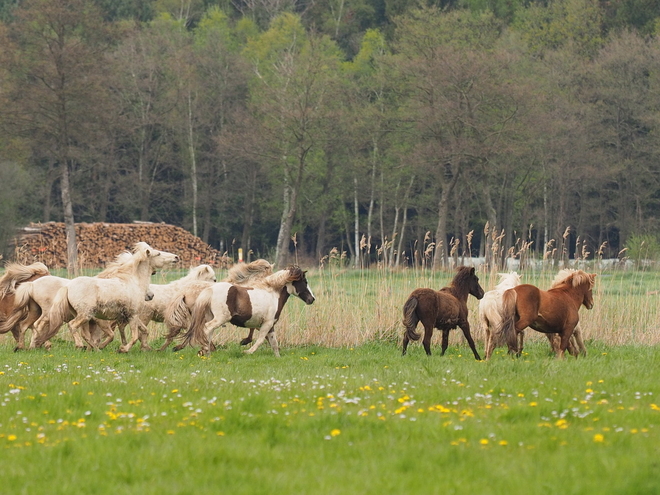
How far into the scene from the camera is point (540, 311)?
44.2 ft

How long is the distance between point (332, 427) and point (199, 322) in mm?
7071

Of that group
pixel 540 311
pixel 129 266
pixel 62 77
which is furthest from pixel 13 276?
pixel 62 77

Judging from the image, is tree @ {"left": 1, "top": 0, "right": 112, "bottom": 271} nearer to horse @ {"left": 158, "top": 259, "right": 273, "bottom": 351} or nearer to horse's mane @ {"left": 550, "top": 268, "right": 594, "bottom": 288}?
horse @ {"left": 158, "top": 259, "right": 273, "bottom": 351}

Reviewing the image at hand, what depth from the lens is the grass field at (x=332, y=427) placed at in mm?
6672

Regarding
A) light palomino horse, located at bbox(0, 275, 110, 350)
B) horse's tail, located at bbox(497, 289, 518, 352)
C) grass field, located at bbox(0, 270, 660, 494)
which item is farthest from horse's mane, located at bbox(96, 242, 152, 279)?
horse's tail, located at bbox(497, 289, 518, 352)

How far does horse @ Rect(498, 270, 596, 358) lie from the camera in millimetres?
13352

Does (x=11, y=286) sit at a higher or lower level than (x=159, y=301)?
higher

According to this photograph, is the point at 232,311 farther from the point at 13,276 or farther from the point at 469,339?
the point at 13,276

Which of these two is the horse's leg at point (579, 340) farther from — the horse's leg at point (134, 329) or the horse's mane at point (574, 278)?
the horse's leg at point (134, 329)

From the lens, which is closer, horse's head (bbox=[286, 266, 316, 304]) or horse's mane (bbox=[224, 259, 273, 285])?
horse's head (bbox=[286, 266, 316, 304])

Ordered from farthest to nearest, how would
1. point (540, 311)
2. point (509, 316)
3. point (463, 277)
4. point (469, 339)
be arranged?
point (463, 277), point (469, 339), point (540, 311), point (509, 316)

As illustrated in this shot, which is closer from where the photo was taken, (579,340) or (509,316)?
(509,316)

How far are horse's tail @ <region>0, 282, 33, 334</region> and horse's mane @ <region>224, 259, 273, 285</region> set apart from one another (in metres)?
3.18

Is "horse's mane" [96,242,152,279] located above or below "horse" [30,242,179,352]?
above
